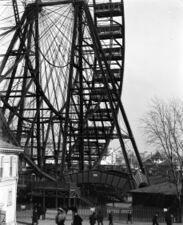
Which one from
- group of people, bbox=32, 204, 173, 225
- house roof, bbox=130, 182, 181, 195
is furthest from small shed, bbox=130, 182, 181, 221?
group of people, bbox=32, 204, 173, 225

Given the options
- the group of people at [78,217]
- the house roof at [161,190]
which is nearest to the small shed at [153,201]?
the house roof at [161,190]

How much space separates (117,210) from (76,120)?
34.5 feet

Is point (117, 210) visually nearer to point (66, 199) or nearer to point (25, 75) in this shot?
point (66, 199)

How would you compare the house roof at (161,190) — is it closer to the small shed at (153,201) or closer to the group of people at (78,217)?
the small shed at (153,201)

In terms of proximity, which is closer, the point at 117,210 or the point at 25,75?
the point at 117,210

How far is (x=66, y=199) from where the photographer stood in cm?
3098

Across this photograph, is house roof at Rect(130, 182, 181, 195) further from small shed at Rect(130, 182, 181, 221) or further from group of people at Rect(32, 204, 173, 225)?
group of people at Rect(32, 204, 173, 225)

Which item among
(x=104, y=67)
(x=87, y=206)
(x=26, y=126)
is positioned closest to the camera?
(x=87, y=206)

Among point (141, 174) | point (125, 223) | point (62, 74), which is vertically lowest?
point (125, 223)

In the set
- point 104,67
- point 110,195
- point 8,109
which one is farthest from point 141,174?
point 8,109

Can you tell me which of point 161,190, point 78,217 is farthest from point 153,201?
point 78,217

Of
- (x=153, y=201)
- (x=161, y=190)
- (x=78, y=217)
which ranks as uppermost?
(x=161, y=190)

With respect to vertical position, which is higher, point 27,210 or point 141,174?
point 141,174

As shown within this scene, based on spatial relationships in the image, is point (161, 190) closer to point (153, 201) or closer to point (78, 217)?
point (153, 201)
